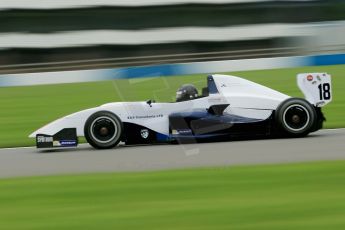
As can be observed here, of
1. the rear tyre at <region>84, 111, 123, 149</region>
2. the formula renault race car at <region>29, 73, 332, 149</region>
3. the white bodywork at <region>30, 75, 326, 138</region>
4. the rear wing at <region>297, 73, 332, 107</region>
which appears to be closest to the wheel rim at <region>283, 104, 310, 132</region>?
the formula renault race car at <region>29, 73, 332, 149</region>

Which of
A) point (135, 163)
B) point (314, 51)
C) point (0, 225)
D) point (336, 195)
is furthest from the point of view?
point (314, 51)

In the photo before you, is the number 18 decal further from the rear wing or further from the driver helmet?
the driver helmet

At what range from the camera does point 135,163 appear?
756 cm

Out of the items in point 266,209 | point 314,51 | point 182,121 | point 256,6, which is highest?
point 256,6

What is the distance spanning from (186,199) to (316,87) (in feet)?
13.7

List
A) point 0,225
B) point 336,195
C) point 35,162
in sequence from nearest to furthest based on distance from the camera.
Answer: point 0,225 → point 336,195 → point 35,162

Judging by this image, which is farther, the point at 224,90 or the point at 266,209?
the point at 224,90

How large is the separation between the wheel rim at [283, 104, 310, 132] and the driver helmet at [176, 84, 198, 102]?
46.6 inches

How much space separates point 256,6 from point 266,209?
30.4 m

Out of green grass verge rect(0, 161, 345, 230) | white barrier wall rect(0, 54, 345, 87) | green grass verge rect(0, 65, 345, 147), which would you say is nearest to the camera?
green grass verge rect(0, 161, 345, 230)

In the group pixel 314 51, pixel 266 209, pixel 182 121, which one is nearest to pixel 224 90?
pixel 182 121

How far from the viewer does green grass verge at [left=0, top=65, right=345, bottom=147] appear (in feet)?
29.7

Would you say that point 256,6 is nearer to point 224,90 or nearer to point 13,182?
point 224,90

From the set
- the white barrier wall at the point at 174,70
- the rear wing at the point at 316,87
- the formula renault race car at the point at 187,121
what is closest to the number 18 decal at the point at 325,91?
the rear wing at the point at 316,87
